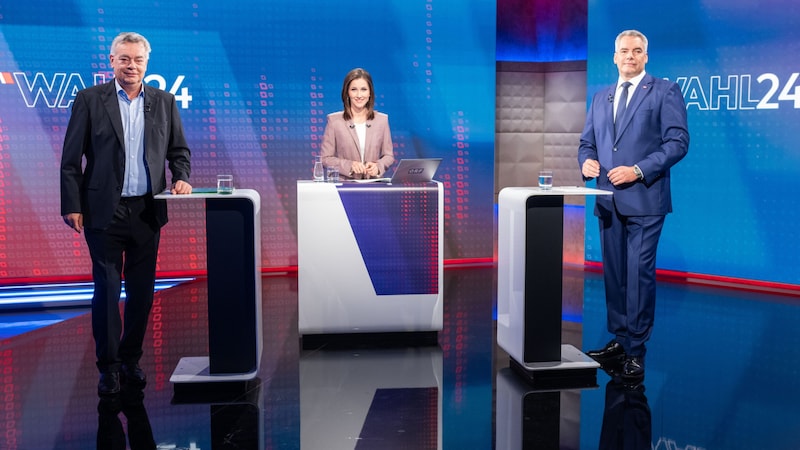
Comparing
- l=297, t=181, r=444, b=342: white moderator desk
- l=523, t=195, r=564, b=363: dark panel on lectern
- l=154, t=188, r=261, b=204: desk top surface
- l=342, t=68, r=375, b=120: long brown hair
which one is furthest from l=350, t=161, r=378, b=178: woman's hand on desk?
l=523, t=195, r=564, b=363: dark panel on lectern

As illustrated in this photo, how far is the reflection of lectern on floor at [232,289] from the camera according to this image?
3.39m

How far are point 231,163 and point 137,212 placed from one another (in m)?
2.96

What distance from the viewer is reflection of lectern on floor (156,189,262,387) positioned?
3.39m

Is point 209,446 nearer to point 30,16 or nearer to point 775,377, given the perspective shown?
point 775,377

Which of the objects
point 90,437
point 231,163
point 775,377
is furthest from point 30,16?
point 775,377

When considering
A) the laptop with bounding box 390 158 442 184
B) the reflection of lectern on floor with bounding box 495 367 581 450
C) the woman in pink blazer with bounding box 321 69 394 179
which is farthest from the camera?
the woman in pink blazer with bounding box 321 69 394 179

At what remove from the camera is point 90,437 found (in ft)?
9.60

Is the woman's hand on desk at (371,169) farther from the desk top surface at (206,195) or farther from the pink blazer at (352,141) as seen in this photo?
the desk top surface at (206,195)

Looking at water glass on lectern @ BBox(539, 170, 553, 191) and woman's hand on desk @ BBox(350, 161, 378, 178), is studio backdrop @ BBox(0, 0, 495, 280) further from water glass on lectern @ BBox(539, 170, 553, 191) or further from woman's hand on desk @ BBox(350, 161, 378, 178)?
water glass on lectern @ BBox(539, 170, 553, 191)

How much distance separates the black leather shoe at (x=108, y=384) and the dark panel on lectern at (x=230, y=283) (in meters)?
0.46

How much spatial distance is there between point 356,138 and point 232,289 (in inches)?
74.8

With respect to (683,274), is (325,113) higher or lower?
higher

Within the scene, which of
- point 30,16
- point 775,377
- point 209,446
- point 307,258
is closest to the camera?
point 209,446

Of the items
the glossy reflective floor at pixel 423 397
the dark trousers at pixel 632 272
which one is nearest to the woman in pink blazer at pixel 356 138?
the glossy reflective floor at pixel 423 397
